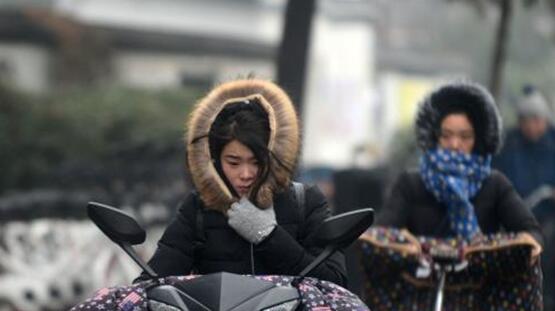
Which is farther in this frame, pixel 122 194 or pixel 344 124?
pixel 344 124

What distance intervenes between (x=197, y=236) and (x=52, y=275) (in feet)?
27.2

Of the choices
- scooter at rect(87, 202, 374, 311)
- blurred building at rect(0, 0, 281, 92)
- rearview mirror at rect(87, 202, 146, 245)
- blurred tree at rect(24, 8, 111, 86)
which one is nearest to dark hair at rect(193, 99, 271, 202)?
scooter at rect(87, 202, 374, 311)

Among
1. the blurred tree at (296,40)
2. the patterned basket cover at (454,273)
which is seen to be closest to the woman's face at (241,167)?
the patterned basket cover at (454,273)

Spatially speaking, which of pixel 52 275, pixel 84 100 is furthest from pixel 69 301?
pixel 84 100

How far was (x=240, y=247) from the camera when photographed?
6332 millimetres

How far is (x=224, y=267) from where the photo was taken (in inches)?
250

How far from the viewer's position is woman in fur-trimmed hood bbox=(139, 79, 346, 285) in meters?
6.24

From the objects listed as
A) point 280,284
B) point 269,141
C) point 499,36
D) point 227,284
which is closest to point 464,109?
point 269,141

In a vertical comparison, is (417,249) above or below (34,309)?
above

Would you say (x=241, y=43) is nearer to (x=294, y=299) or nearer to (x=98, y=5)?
(x=98, y=5)

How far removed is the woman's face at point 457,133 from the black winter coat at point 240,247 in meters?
2.09

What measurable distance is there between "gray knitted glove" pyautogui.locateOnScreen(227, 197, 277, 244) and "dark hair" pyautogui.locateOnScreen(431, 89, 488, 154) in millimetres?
2466

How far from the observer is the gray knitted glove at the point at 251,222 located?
621cm

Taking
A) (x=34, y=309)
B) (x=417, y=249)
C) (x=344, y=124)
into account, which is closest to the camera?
(x=417, y=249)
